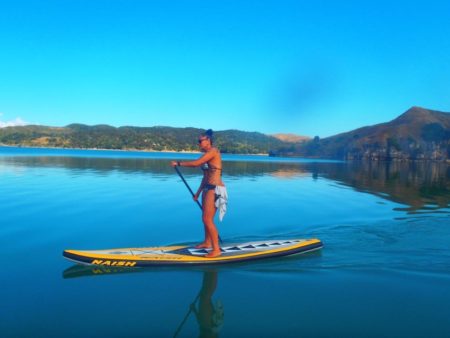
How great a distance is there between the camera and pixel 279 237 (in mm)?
12836

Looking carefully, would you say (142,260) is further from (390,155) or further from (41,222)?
(390,155)

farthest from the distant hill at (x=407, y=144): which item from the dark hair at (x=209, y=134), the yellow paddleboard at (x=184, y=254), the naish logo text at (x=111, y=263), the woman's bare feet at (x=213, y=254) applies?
the naish logo text at (x=111, y=263)

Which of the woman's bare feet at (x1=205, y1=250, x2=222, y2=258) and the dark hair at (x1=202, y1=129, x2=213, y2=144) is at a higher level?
the dark hair at (x1=202, y1=129, x2=213, y2=144)

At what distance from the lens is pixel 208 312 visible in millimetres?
6867

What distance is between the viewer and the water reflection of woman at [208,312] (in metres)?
6.23

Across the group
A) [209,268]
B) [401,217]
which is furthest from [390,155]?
[209,268]

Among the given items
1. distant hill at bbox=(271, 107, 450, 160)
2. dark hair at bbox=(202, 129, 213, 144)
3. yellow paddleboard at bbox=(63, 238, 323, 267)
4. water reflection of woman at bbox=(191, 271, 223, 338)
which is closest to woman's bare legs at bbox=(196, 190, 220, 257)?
yellow paddleboard at bbox=(63, 238, 323, 267)

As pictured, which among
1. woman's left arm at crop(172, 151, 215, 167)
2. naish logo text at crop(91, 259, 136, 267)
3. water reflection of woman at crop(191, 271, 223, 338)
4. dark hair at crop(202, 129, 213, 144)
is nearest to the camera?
water reflection of woman at crop(191, 271, 223, 338)

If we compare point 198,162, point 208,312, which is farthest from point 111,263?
point 198,162

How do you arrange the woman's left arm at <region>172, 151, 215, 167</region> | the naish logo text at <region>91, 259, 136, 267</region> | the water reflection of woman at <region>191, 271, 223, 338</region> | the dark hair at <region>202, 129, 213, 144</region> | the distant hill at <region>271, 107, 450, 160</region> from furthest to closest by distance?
the distant hill at <region>271, 107, 450, 160</region> → the dark hair at <region>202, 129, 213, 144</region> → the woman's left arm at <region>172, 151, 215, 167</region> → the naish logo text at <region>91, 259, 136, 267</region> → the water reflection of woman at <region>191, 271, 223, 338</region>

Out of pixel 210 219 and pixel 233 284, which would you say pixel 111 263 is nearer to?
pixel 210 219

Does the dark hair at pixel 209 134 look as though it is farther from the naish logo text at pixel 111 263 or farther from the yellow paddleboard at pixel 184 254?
the naish logo text at pixel 111 263

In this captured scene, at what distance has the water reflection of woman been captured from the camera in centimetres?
623

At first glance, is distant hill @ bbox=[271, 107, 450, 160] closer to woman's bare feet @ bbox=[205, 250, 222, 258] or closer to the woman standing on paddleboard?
the woman standing on paddleboard
